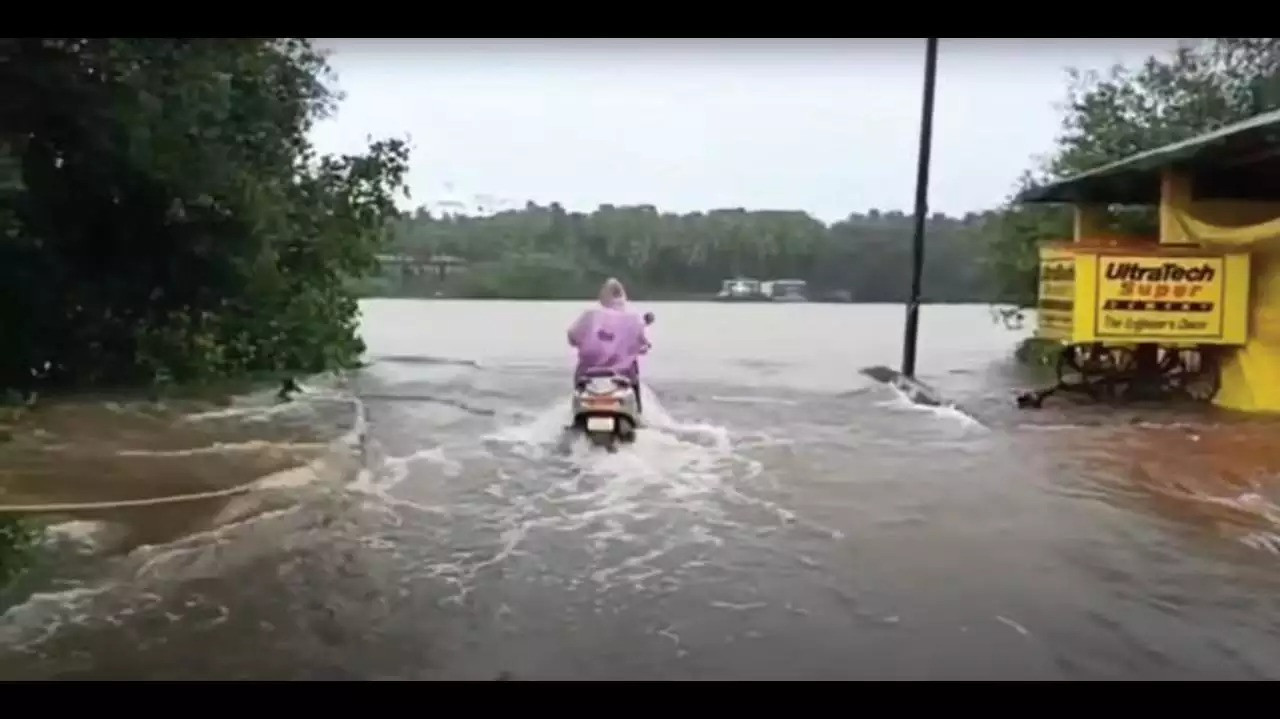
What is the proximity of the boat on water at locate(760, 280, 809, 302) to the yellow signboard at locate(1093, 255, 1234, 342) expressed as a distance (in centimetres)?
59

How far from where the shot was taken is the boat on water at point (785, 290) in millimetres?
2652

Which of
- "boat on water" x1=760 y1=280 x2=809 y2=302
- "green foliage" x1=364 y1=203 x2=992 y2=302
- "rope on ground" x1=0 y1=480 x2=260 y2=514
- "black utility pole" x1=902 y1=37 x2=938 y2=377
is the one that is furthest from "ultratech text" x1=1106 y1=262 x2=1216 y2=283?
"rope on ground" x1=0 y1=480 x2=260 y2=514

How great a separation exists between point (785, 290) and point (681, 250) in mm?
243

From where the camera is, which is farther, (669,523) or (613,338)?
(613,338)

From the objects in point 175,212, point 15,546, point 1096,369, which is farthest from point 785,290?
point 15,546

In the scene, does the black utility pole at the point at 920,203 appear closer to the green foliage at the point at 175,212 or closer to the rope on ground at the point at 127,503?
the green foliage at the point at 175,212

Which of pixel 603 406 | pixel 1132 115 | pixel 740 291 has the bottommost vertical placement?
pixel 603 406

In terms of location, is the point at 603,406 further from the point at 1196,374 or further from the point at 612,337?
the point at 1196,374

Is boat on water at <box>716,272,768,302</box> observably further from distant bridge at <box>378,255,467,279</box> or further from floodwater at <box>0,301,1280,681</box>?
distant bridge at <box>378,255,467,279</box>

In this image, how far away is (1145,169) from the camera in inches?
103

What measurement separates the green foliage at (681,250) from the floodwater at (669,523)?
6cm

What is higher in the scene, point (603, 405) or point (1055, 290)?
point (1055, 290)

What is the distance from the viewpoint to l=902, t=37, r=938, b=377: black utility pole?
252 cm

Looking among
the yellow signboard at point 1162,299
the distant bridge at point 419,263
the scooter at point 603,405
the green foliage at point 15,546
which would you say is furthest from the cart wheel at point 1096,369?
the green foliage at point 15,546
